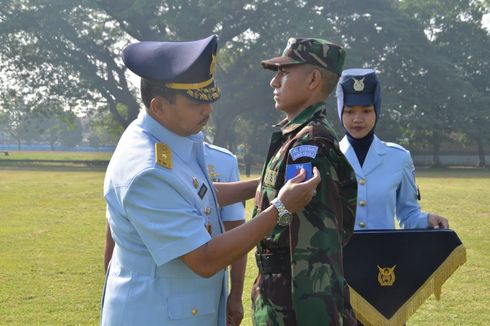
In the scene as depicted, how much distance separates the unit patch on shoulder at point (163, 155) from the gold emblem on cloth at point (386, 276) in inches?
56.9

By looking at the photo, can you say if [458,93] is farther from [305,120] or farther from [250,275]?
[305,120]

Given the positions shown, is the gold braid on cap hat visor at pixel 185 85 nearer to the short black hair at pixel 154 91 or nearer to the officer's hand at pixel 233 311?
the short black hair at pixel 154 91

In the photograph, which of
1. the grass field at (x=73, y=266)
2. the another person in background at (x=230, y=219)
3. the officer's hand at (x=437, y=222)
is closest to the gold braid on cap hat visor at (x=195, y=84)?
the another person in background at (x=230, y=219)

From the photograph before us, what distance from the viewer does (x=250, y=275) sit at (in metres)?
7.20

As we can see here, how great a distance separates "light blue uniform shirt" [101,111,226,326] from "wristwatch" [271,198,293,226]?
0.26 m

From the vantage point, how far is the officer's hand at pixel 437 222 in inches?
120

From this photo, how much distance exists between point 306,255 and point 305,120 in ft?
1.69

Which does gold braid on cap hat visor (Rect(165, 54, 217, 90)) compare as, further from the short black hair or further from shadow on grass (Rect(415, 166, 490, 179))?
shadow on grass (Rect(415, 166, 490, 179))

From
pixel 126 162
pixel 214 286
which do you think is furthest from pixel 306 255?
pixel 126 162

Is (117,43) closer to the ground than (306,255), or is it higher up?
higher up

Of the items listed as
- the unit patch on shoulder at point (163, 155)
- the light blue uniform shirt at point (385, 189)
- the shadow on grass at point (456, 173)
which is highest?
the unit patch on shoulder at point (163, 155)

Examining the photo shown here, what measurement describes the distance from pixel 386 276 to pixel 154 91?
1.63 meters

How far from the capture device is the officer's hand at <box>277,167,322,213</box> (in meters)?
1.90

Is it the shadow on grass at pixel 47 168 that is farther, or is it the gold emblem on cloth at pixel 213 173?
the shadow on grass at pixel 47 168
